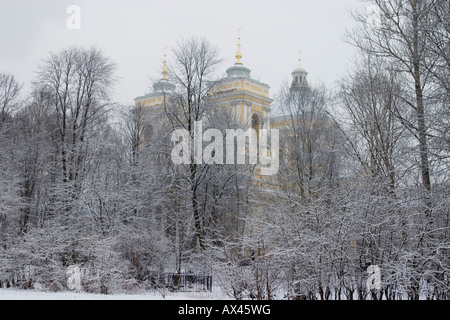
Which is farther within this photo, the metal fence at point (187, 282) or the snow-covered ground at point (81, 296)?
the metal fence at point (187, 282)

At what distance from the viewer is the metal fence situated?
54.4ft

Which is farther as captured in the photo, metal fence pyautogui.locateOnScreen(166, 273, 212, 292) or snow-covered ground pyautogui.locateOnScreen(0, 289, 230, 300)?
metal fence pyautogui.locateOnScreen(166, 273, 212, 292)

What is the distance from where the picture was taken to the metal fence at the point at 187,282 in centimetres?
1659

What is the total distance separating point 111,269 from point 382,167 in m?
8.09

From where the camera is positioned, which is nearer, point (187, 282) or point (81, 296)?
point (81, 296)

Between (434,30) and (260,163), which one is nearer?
(434,30)

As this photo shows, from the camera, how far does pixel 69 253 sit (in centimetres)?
1661

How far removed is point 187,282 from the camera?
1769 cm

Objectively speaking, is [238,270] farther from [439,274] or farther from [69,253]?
[69,253]

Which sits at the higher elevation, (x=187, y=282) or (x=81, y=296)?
(x=81, y=296)

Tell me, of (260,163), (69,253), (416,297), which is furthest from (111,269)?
(260,163)
